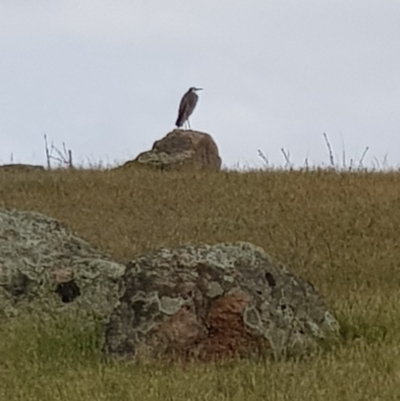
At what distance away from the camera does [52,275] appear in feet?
26.4

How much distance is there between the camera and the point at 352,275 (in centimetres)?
907

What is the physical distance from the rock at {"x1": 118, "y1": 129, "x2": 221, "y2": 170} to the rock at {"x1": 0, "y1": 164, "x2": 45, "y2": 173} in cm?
135

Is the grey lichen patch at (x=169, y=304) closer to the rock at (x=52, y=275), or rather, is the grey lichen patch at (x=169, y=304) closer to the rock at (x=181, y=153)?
the rock at (x=52, y=275)

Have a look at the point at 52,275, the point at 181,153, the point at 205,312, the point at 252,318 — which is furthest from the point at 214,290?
the point at 181,153

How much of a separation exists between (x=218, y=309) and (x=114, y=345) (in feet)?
2.13

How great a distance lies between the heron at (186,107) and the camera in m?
19.8

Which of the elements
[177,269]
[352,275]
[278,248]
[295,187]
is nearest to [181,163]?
[295,187]

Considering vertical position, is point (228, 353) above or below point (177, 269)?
below

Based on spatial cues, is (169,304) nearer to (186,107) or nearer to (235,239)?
(235,239)

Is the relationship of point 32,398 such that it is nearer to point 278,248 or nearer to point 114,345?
point 114,345

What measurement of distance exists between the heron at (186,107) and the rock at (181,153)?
219cm

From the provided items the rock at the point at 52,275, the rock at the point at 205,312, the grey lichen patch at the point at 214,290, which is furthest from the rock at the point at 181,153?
the grey lichen patch at the point at 214,290

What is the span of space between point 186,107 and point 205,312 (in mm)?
13565

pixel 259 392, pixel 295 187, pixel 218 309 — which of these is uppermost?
pixel 295 187
